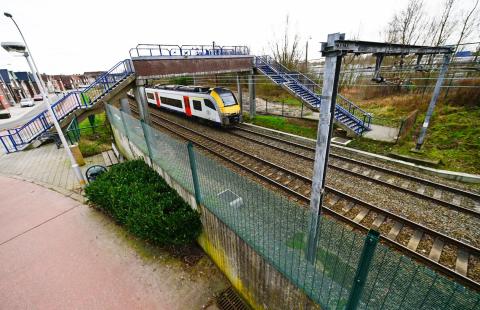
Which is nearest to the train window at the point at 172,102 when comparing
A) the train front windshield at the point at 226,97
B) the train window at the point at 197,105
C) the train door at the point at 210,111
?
the train window at the point at 197,105

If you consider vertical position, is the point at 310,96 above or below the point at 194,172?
below

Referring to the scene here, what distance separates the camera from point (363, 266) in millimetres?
2012

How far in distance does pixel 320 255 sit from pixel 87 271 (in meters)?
5.25

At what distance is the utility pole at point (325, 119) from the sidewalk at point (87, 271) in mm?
2895

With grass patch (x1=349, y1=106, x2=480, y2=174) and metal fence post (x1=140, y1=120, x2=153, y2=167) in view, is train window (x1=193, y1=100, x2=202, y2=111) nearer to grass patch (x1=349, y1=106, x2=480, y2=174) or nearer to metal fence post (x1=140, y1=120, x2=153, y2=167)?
metal fence post (x1=140, y1=120, x2=153, y2=167)

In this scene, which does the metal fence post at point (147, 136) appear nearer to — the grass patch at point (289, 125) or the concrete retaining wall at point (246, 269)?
the concrete retaining wall at point (246, 269)

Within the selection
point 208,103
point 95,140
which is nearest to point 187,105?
point 208,103

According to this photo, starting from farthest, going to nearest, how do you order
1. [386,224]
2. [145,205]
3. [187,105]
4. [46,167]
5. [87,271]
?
1. [187,105]
2. [46,167]
3. [386,224]
4. [145,205]
5. [87,271]

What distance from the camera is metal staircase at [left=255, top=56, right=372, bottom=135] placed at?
13172mm

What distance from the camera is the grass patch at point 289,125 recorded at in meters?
13.6

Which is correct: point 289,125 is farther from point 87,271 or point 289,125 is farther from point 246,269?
point 87,271

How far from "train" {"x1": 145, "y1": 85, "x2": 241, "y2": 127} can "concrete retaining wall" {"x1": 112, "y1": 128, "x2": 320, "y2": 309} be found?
363 inches

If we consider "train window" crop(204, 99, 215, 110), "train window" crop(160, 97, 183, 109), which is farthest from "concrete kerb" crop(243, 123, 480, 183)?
"train window" crop(160, 97, 183, 109)

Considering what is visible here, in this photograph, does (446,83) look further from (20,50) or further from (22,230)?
(22,230)
